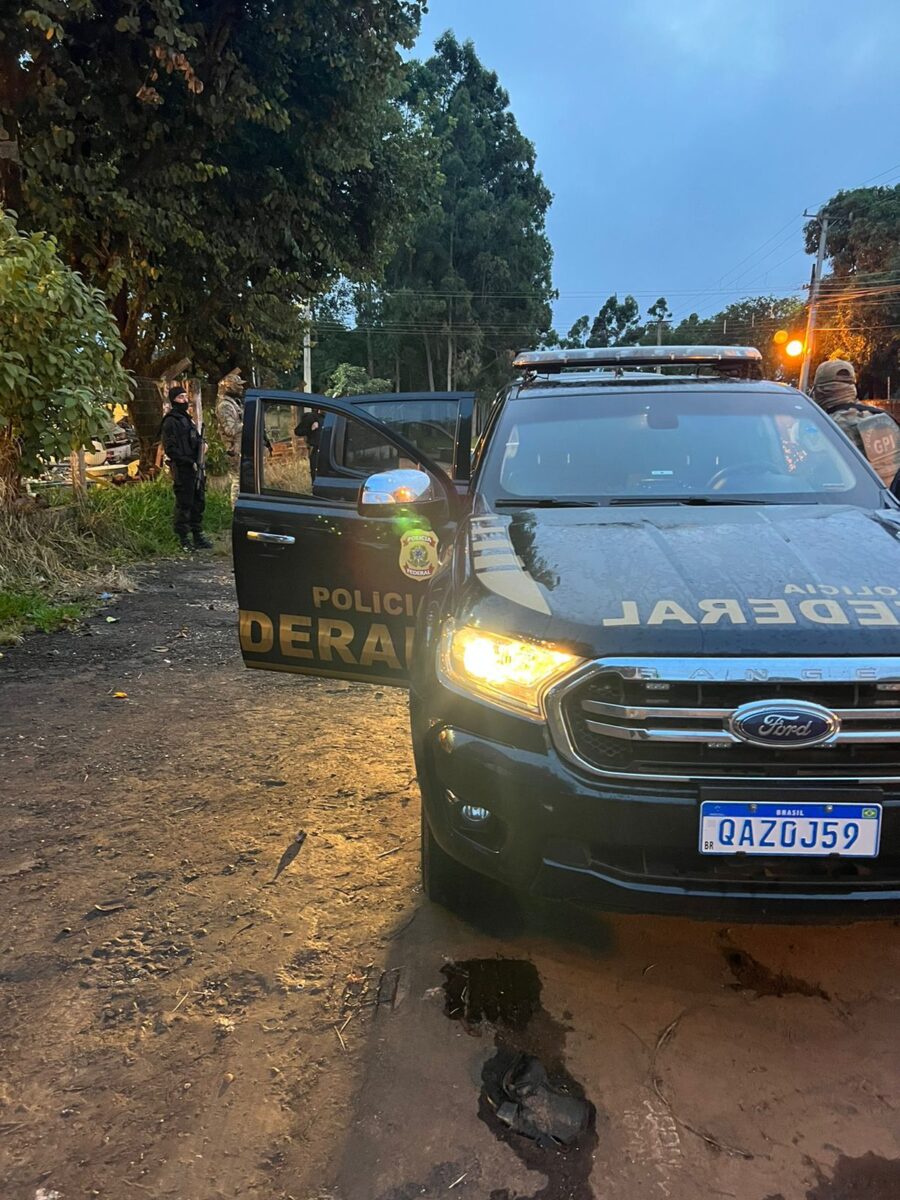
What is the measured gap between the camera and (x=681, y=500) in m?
2.91

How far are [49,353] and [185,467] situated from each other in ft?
12.1

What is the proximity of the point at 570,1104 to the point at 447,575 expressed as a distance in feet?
4.90

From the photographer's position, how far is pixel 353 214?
1313cm

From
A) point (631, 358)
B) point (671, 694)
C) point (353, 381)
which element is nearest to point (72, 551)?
point (631, 358)

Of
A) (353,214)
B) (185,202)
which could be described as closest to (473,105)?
(353,214)

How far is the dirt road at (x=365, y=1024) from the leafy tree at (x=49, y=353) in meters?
3.54

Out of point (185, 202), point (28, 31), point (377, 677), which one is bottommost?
point (377, 677)

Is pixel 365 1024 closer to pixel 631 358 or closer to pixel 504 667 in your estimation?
pixel 504 667

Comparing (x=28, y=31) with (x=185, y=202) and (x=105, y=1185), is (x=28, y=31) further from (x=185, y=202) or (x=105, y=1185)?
(x=105, y=1185)

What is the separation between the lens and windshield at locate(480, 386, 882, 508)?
301cm

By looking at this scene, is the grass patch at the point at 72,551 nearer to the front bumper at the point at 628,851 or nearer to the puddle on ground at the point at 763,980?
the front bumper at the point at 628,851

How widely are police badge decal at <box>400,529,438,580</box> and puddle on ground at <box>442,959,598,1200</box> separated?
1.58m

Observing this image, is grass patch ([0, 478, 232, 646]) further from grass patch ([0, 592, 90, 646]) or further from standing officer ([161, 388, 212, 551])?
standing officer ([161, 388, 212, 551])

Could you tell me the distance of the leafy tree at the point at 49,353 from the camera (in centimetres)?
571
